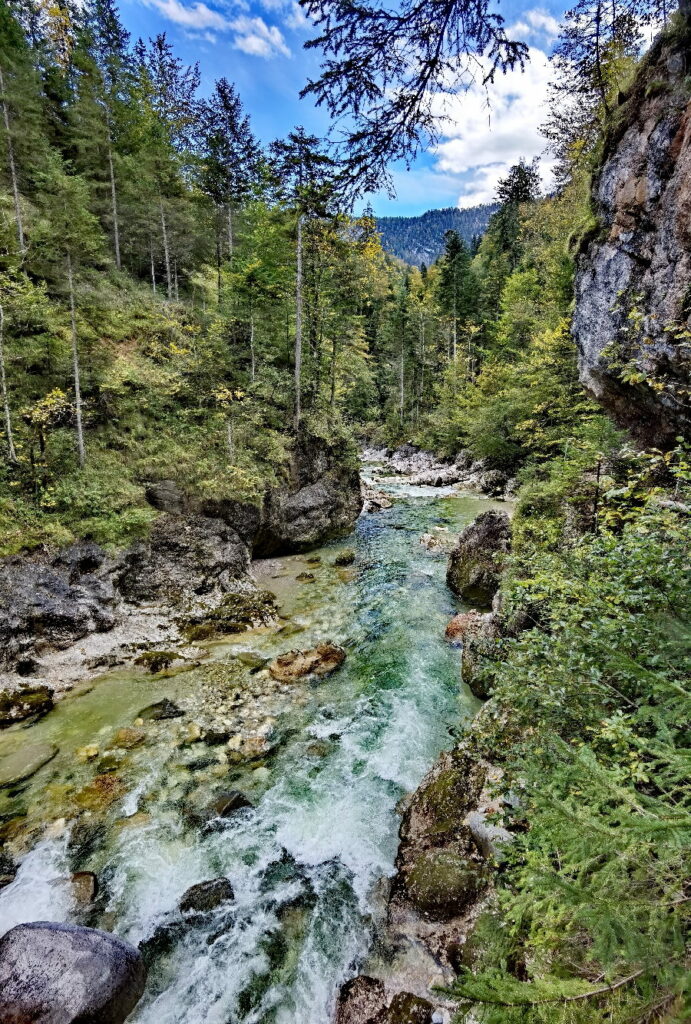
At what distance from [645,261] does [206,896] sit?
1239 centimetres

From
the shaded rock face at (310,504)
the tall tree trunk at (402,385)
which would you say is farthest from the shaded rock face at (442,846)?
the tall tree trunk at (402,385)

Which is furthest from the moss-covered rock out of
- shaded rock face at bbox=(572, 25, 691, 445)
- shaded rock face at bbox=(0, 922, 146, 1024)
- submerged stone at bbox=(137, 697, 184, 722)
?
shaded rock face at bbox=(572, 25, 691, 445)

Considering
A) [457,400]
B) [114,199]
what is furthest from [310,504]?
[457,400]

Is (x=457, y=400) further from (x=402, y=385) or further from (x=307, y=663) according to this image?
(x=307, y=663)

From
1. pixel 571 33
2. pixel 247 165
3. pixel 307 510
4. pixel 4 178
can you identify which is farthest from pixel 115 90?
pixel 571 33

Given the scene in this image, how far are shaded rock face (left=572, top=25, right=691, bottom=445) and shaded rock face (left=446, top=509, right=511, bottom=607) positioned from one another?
14.2 ft

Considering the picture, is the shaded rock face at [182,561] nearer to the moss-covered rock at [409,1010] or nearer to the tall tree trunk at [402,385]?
the moss-covered rock at [409,1010]

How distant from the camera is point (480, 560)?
1290 cm

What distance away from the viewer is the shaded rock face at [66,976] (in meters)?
3.79

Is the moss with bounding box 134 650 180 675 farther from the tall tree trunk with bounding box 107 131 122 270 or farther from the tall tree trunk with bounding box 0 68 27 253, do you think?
the tall tree trunk with bounding box 107 131 122 270

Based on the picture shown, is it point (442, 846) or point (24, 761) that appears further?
point (24, 761)

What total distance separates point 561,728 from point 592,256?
10.5 metres

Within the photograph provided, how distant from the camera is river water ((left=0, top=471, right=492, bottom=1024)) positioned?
4531 mm

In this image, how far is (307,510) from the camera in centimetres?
1770
